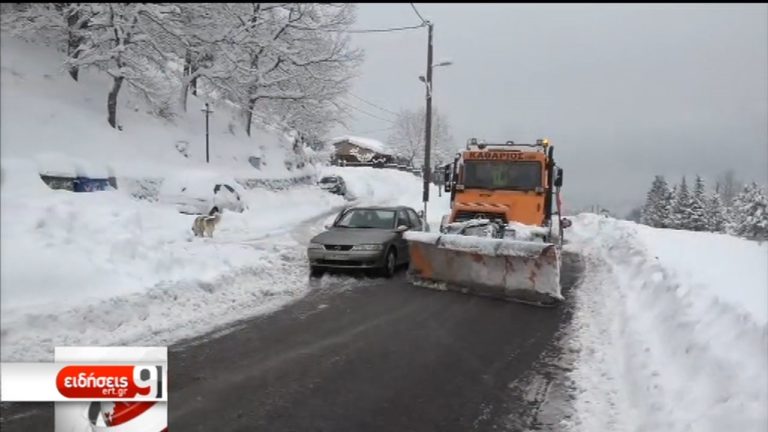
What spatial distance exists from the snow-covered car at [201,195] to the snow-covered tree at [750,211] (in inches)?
97.1

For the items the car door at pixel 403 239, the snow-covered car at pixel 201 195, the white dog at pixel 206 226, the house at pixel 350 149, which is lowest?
the car door at pixel 403 239

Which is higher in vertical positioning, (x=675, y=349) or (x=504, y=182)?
(x=504, y=182)

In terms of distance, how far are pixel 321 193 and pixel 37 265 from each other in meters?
1.44

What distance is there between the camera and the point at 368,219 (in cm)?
1223

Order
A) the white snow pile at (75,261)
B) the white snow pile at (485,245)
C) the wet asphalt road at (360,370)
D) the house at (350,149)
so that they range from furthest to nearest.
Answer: the white snow pile at (485,245) < the house at (350,149) < the wet asphalt road at (360,370) < the white snow pile at (75,261)

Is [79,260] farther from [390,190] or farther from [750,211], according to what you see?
[390,190]

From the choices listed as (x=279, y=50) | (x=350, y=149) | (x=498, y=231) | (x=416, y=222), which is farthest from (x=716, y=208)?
(x=416, y=222)

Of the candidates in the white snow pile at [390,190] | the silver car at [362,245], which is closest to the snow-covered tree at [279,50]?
the silver car at [362,245]

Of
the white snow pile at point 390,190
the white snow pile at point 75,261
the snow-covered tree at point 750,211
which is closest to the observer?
the white snow pile at point 75,261

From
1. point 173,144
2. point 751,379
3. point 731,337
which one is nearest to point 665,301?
point 731,337

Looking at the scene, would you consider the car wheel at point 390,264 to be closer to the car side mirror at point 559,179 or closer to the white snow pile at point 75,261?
the car side mirror at point 559,179

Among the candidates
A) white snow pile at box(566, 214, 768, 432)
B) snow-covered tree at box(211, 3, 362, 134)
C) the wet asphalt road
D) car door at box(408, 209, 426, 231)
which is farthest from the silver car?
snow-covered tree at box(211, 3, 362, 134)

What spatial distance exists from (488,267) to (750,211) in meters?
5.37

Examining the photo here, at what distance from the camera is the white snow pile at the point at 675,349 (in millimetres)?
4145
